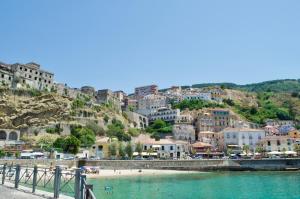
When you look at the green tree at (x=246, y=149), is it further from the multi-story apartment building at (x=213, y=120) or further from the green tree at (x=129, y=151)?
the green tree at (x=129, y=151)

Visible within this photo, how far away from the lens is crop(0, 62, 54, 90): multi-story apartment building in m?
74.1

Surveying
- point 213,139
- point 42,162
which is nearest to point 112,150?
point 42,162

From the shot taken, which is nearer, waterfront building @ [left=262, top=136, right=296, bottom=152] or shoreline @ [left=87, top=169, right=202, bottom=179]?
shoreline @ [left=87, top=169, right=202, bottom=179]

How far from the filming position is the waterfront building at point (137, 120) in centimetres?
9512

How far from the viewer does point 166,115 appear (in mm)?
100188

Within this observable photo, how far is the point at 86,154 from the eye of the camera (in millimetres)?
61562

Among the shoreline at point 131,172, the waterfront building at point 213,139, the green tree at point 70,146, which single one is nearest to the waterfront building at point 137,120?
the waterfront building at point 213,139

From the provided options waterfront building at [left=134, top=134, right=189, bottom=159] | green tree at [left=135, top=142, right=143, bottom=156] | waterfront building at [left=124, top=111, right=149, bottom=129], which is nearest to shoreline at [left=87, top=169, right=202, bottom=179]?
green tree at [left=135, top=142, right=143, bottom=156]

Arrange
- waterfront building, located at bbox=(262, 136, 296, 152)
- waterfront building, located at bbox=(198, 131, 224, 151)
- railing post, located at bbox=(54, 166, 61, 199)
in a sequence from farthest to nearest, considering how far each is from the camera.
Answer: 1. waterfront building, located at bbox=(198, 131, 224, 151)
2. waterfront building, located at bbox=(262, 136, 296, 152)
3. railing post, located at bbox=(54, 166, 61, 199)

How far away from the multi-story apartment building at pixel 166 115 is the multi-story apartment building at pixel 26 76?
116ft

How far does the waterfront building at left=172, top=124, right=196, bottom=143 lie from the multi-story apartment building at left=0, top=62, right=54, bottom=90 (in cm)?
3577

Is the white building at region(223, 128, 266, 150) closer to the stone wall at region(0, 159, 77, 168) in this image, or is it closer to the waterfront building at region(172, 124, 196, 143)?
the waterfront building at region(172, 124, 196, 143)

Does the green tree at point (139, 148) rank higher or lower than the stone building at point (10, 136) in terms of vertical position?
lower

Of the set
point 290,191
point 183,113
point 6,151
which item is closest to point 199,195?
point 290,191
